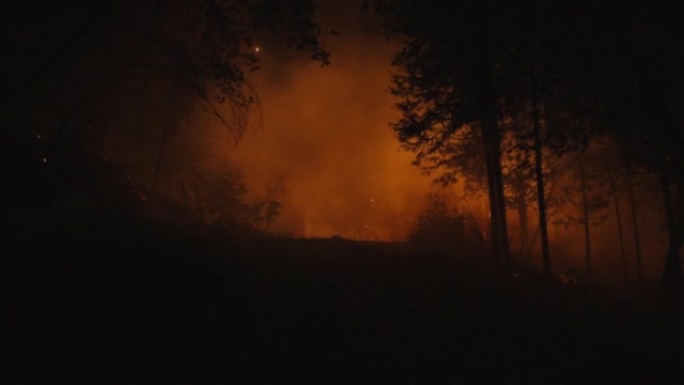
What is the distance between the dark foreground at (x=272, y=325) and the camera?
237 inches

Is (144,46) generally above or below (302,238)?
above

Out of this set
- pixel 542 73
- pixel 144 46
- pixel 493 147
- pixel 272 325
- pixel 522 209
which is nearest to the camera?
pixel 272 325

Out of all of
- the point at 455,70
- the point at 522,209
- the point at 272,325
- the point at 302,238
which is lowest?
the point at 272,325

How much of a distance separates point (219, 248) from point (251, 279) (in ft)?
4.92

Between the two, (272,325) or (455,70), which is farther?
(455,70)

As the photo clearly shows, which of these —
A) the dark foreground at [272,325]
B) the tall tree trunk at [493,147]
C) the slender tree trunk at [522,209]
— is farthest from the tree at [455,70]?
the slender tree trunk at [522,209]

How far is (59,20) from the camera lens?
32.5ft

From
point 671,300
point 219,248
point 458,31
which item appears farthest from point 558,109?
point 219,248

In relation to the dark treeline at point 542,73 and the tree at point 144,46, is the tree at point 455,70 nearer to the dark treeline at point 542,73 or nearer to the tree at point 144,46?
the dark treeline at point 542,73

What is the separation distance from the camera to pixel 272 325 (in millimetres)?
7254

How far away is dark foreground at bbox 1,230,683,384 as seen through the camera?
19.7ft

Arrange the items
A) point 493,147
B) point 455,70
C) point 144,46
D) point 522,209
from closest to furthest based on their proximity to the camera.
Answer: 1. point 144,46
2. point 455,70
3. point 493,147
4. point 522,209

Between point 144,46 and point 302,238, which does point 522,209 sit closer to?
point 302,238

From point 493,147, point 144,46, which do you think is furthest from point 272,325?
point 493,147
